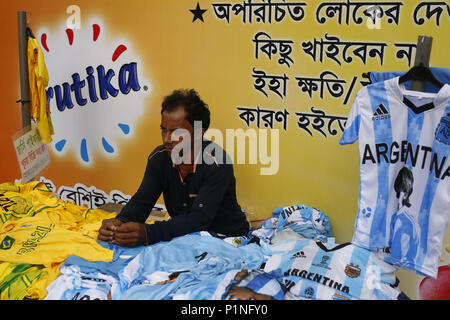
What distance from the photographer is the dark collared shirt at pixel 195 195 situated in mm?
2459

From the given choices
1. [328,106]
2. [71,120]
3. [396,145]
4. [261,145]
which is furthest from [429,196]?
[71,120]

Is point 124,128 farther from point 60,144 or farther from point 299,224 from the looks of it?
point 299,224

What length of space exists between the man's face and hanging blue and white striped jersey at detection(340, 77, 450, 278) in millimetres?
855

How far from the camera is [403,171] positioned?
2203mm

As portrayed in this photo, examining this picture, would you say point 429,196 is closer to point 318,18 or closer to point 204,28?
point 318,18

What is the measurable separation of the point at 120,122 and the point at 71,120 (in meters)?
0.53

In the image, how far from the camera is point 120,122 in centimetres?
381

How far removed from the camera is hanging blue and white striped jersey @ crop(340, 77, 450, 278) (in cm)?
207

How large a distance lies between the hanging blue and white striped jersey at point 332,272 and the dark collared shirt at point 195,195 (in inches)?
17.1

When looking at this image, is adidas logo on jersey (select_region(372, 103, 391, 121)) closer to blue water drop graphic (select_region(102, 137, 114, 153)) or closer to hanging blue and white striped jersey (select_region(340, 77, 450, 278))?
hanging blue and white striped jersey (select_region(340, 77, 450, 278))

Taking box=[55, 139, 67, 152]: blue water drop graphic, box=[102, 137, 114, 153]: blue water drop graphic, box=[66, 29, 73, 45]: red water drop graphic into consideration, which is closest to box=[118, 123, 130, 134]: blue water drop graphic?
box=[102, 137, 114, 153]: blue water drop graphic

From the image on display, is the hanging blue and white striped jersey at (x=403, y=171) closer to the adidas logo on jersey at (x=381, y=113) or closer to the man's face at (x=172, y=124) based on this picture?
the adidas logo on jersey at (x=381, y=113)

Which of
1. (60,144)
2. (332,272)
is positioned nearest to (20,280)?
(332,272)

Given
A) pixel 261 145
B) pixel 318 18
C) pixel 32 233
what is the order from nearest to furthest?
1. pixel 32 233
2. pixel 318 18
3. pixel 261 145
